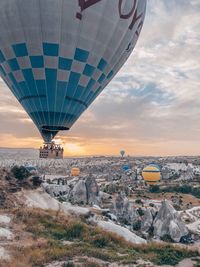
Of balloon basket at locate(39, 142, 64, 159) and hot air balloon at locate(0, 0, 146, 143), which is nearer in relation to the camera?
hot air balloon at locate(0, 0, 146, 143)

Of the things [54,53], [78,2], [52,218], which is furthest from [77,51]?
[52,218]

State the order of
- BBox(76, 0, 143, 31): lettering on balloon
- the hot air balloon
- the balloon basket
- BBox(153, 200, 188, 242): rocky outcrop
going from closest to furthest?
BBox(76, 0, 143, 31): lettering on balloon
the hot air balloon
BBox(153, 200, 188, 242): rocky outcrop
the balloon basket

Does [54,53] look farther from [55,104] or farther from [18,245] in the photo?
[18,245]

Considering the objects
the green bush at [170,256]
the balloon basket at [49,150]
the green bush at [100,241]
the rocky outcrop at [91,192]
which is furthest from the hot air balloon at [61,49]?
the green bush at [170,256]

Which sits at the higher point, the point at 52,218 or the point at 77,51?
the point at 77,51

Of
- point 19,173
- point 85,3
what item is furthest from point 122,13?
point 19,173

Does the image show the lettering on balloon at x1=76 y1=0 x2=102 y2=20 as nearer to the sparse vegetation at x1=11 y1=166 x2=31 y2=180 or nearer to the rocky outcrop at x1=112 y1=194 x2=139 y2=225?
the sparse vegetation at x1=11 y1=166 x2=31 y2=180

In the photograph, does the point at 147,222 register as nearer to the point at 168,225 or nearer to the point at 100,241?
the point at 168,225

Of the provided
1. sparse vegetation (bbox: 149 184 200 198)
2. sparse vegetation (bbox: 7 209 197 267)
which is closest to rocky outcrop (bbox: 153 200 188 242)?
sparse vegetation (bbox: 7 209 197 267)
